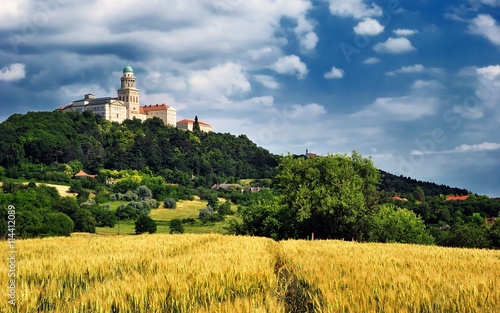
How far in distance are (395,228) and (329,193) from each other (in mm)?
14006

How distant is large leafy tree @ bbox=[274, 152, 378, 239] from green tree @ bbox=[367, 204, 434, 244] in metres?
2.85

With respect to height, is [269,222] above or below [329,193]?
below

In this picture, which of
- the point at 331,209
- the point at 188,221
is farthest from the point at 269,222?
the point at 188,221

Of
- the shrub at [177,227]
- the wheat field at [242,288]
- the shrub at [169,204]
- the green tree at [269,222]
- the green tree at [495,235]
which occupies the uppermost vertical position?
the wheat field at [242,288]

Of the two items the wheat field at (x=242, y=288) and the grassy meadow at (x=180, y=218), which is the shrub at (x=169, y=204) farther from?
the wheat field at (x=242, y=288)

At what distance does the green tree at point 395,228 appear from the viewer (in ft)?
186

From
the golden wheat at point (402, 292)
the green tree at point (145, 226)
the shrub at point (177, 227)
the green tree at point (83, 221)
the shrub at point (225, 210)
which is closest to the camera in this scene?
the golden wheat at point (402, 292)

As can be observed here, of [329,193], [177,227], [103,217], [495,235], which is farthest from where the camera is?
[103,217]

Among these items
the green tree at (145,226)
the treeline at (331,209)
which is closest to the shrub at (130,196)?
the green tree at (145,226)

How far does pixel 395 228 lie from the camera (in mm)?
59469

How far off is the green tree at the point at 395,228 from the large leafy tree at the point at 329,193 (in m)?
2.85

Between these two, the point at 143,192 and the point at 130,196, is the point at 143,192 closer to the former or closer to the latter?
the point at 143,192

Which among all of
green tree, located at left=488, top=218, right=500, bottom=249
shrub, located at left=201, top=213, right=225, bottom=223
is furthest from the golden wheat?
shrub, located at left=201, top=213, right=225, bottom=223

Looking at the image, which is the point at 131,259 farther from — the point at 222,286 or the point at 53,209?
the point at 53,209
